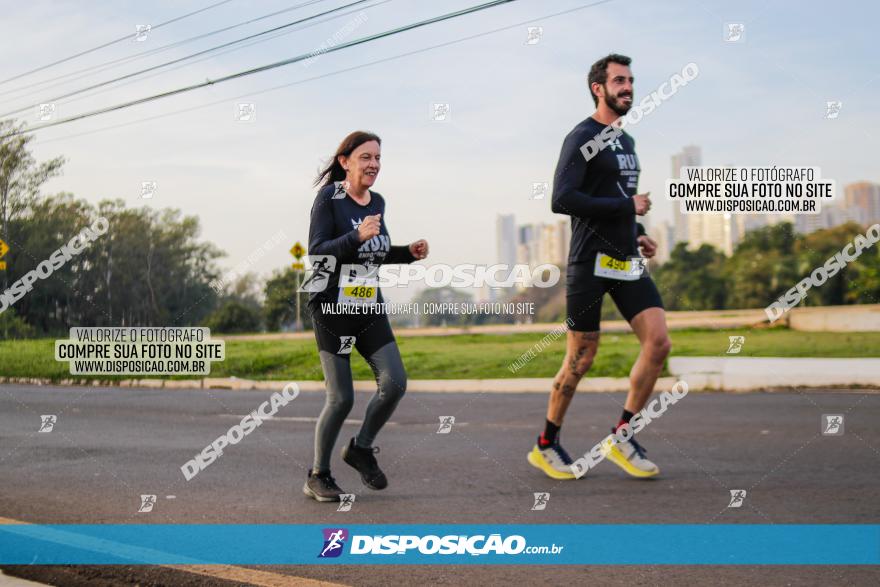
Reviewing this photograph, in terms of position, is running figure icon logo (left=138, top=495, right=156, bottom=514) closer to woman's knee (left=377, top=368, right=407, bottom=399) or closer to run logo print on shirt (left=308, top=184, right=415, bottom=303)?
woman's knee (left=377, top=368, right=407, bottom=399)

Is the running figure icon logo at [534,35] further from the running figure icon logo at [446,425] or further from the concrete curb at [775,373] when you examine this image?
the concrete curb at [775,373]

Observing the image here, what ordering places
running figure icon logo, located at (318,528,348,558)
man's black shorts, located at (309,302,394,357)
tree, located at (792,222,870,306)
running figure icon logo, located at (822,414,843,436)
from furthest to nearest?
tree, located at (792,222,870,306)
running figure icon logo, located at (822,414,843,436)
man's black shorts, located at (309,302,394,357)
running figure icon logo, located at (318,528,348,558)

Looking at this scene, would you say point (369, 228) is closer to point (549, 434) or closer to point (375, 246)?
point (375, 246)

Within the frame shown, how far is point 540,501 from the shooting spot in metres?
4.73

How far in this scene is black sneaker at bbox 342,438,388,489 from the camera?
4.84 m

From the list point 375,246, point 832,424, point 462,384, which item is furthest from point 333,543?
point 462,384

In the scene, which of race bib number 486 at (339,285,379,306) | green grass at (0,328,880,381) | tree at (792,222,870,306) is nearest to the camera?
race bib number 486 at (339,285,379,306)

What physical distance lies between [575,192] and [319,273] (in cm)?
128

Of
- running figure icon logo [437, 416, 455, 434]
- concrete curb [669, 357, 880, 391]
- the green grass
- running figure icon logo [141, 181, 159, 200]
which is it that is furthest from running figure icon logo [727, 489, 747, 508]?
concrete curb [669, 357, 880, 391]

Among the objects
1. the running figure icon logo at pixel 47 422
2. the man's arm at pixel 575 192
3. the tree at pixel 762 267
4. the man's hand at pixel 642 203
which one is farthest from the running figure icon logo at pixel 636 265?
the running figure icon logo at pixel 47 422

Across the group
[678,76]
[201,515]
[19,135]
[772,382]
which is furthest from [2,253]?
[772,382]

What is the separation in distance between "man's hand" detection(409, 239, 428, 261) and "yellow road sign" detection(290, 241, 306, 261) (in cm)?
61

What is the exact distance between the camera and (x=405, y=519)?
438 cm

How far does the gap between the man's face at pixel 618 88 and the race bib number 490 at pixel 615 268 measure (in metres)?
0.73
